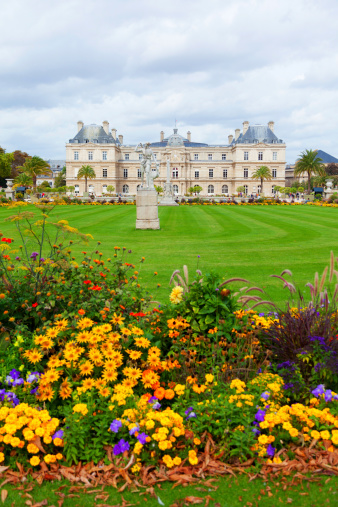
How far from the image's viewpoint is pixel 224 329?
4602mm

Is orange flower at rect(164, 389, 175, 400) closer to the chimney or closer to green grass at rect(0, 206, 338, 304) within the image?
green grass at rect(0, 206, 338, 304)

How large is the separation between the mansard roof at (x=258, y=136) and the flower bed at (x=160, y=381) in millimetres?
95361

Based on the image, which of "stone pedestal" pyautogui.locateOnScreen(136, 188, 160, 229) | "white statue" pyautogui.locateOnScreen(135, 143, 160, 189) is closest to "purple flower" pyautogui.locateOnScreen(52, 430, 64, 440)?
"stone pedestal" pyautogui.locateOnScreen(136, 188, 160, 229)

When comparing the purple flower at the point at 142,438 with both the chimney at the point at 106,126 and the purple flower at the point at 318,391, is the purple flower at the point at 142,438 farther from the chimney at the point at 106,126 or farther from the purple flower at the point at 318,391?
the chimney at the point at 106,126

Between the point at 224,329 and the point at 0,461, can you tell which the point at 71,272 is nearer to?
the point at 224,329

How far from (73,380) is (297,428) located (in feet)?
6.58

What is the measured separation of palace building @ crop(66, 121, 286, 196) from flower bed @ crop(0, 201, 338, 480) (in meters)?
90.5

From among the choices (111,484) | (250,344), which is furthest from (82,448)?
(250,344)

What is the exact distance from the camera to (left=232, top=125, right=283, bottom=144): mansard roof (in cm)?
9500

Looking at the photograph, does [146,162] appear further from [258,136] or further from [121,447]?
[258,136]

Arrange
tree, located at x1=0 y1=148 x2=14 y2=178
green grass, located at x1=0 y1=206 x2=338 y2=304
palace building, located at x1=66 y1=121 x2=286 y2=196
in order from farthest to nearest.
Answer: palace building, located at x1=66 y1=121 x2=286 y2=196 → tree, located at x1=0 y1=148 x2=14 y2=178 → green grass, located at x1=0 y1=206 x2=338 y2=304

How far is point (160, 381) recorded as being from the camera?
4.18 meters

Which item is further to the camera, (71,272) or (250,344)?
(71,272)

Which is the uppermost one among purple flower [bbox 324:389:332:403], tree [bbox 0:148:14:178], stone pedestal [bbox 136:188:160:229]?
tree [bbox 0:148:14:178]
